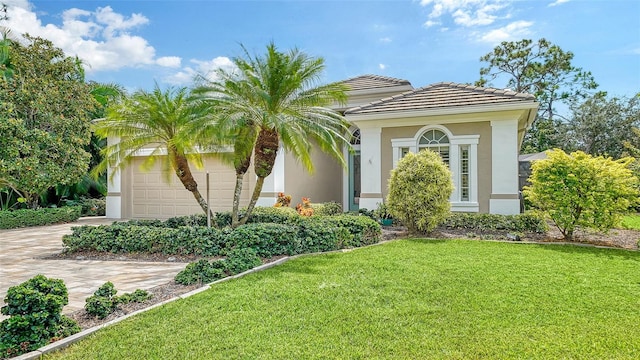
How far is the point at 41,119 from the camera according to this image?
40.1ft

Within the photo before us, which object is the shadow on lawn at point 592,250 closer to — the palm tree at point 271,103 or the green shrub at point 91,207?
the palm tree at point 271,103

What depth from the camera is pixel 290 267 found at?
7246mm

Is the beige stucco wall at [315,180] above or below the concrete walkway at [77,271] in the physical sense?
Result: above

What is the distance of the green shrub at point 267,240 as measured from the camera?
8195 mm

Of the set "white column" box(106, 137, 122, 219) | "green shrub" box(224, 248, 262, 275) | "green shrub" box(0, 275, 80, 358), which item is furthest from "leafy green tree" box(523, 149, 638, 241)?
"white column" box(106, 137, 122, 219)

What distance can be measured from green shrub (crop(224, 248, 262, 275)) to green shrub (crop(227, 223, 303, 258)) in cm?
61

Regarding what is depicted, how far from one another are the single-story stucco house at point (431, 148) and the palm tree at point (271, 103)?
11.1 ft

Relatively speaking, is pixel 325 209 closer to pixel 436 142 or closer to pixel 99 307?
pixel 436 142

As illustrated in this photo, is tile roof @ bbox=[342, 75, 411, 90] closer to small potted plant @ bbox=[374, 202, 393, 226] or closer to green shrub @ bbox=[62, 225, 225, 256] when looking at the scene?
small potted plant @ bbox=[374, 202, 393, 226]

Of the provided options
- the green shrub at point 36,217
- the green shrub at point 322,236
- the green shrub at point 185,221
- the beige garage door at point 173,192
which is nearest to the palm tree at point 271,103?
the green shrub at point 322,236

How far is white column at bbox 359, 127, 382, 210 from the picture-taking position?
13664 millimetres

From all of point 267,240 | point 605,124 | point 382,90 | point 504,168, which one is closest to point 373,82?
point 382,90

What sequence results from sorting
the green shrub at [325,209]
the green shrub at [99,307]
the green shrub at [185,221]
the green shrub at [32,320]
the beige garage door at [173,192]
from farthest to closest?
the beige garage door at [173,192]
the green shrub at [325,209]
the green shrub at [185,221]
the green shrub at [99,307]
the green shrub at [32,320]

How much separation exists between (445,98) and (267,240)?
8.44 m
